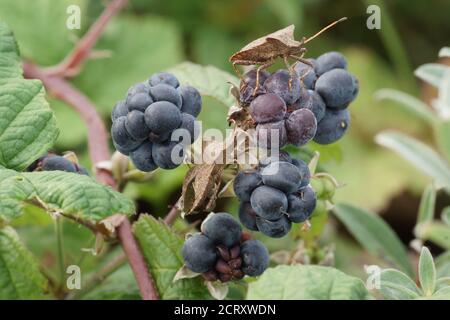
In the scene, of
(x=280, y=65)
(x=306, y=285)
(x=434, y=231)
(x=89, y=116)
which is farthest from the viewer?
(x=280, y=65)

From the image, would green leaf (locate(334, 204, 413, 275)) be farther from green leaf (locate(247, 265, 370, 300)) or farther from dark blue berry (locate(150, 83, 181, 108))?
dark blue berry (locate(150, 83, 181, 108))

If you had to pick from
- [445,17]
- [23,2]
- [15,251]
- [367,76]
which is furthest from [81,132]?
[445,17]

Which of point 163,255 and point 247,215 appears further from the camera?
point 163,255

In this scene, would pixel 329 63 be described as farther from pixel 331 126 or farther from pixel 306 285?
pixel 306 285

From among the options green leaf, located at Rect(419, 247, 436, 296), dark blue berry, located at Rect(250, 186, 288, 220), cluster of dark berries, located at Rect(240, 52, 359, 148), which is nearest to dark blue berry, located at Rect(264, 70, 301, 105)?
cluster of dark berries, located at Rect(240, 52, 359, 148)

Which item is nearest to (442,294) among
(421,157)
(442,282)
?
(442,282)

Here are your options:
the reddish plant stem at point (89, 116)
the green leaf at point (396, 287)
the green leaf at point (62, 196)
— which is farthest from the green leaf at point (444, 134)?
the green leaf at point (62, 196)
